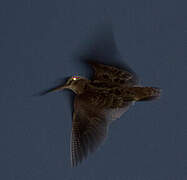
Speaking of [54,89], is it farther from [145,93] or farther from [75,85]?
[145,93]

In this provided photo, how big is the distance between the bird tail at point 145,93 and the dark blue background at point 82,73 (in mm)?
21

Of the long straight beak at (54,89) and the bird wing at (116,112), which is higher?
the long straight beak at (54,89)

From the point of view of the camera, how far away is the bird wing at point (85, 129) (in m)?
0.86

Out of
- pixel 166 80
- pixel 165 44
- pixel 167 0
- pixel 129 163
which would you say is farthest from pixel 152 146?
pixel 167 0

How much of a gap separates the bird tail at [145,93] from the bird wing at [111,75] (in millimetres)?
34

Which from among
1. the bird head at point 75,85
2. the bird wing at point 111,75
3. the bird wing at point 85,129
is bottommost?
the bird wing at point 85,129

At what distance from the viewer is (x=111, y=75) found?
902 mm

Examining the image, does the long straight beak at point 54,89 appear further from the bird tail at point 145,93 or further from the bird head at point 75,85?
the bird tail at point 145,93

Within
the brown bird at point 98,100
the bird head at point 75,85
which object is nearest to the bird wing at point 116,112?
the brown bird at point 98,100

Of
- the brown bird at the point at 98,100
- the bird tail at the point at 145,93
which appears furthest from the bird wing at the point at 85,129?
the bird tail at the point at 145,93

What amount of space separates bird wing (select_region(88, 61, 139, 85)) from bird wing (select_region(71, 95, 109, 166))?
3.1 inches

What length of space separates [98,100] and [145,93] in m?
0.14

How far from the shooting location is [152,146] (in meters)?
0.94

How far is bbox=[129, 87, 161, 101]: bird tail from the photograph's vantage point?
2.92ft
